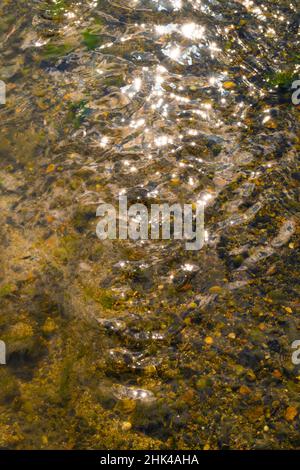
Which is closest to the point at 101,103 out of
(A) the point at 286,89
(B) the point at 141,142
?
(B) the point at 141,142

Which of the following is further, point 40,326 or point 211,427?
point 40,326

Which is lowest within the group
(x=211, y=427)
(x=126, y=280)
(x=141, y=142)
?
(x=211, y=427)

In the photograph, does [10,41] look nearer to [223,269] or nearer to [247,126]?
[247,126]

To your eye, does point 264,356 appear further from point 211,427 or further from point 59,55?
point 59,55

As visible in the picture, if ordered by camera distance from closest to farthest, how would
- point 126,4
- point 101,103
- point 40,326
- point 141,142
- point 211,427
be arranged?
1. point 211,427
2. point 40,326
3. point 141,142
4. point 101,103
5. point 126,4

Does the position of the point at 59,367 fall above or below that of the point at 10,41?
below

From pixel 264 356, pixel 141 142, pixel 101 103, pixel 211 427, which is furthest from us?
pixel 101 103
